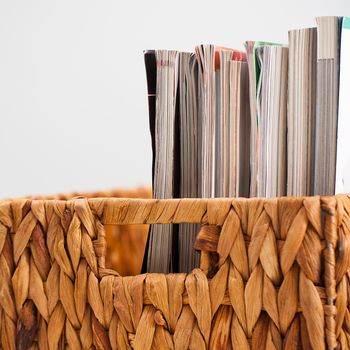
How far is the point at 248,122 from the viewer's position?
61 centimetres

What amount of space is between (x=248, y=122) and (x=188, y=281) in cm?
A: 19

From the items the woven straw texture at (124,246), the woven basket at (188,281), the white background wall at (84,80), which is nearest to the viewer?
the woven basket at (188,281)

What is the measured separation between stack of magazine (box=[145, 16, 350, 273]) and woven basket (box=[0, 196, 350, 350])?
73 millimetres

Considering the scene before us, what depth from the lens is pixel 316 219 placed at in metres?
0.48

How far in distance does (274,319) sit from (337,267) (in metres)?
0.07

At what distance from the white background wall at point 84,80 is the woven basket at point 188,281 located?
0.53 metres

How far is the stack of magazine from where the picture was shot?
0.55m

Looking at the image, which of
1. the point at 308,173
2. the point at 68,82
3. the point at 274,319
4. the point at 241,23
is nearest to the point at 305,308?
the point at 274,319

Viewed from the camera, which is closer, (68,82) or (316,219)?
(316,219)

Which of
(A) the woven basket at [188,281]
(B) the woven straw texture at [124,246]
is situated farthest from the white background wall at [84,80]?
(A) the woven basket at [188,281]

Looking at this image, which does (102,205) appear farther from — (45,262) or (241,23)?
(241,23)

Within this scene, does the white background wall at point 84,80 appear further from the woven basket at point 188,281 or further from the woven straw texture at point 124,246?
the woven basket at point 188,281

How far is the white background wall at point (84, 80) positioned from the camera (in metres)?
1.07

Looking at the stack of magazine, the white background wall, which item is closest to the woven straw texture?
the stack of magazine
